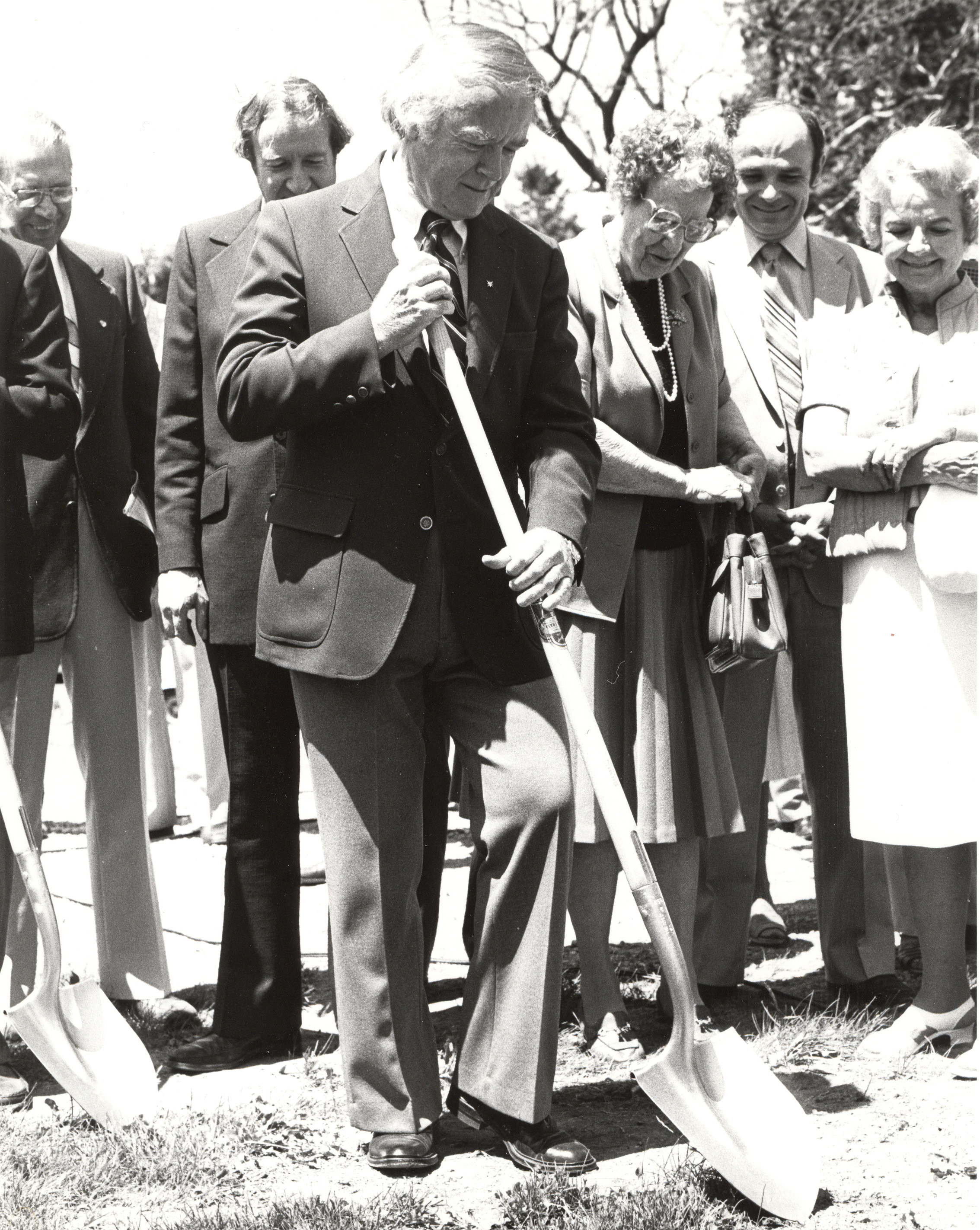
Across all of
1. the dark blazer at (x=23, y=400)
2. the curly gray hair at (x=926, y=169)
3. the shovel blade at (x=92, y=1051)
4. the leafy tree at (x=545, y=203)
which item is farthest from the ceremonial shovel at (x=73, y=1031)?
the leafy tree at (x=545, y=203)

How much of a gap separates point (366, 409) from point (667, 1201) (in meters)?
1.54

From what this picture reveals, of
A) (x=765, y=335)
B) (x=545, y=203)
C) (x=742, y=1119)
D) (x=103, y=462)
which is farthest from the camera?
(x=545, y=203)

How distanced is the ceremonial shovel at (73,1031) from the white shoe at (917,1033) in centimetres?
166

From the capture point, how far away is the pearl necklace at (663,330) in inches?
158

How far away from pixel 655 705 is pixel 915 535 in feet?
2.38

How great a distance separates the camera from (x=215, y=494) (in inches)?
151

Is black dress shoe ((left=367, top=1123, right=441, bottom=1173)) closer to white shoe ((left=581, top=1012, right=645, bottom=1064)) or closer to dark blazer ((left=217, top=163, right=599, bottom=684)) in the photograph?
white shoe ((left=581, top=1012, right=645, bottom=1064))

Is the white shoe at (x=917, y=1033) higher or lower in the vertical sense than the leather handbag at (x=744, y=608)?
lower

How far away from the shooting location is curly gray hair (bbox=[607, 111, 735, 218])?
386cm

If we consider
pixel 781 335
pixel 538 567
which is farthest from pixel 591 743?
pixel 781 335

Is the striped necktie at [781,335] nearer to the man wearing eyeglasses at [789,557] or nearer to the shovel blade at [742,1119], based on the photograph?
the man wearing eyeglasses at [789,557]

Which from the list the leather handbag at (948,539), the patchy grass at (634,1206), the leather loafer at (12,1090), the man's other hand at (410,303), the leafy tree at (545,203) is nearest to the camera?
the patchy grass at (634,1206)

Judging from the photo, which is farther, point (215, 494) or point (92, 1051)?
point (215, 494)

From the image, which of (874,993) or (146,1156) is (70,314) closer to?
(146,1156)
